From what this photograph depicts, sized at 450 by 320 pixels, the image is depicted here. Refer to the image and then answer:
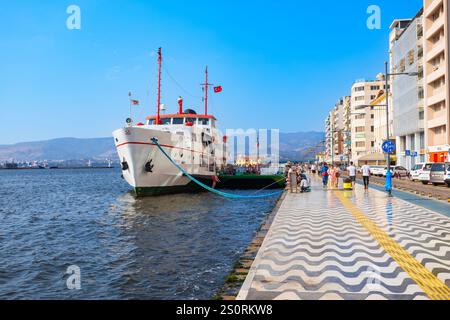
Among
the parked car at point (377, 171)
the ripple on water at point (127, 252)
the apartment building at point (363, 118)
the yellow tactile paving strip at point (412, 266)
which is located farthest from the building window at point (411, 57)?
the yellow tactile paving strip at point (412, 266)

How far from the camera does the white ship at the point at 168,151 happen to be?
2553 centimetres

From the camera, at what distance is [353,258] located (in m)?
7.65

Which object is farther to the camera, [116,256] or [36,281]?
[116,256]

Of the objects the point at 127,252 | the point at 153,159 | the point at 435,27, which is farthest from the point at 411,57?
the point at 127,252

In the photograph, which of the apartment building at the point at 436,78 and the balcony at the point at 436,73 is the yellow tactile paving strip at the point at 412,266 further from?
the balcony at the point at 436,73

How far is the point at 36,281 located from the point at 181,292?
371 centimetres

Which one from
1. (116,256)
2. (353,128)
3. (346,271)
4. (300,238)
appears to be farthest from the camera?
(353,128)

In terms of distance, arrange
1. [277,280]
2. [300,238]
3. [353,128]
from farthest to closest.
A: 1. [353,128]
2. [300,238]
3. [277,280]

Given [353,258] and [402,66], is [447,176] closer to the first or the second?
[353,258]

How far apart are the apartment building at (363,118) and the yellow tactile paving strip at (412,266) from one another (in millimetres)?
89940

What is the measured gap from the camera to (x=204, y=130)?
111 ft

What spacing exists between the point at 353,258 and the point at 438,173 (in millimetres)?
25249

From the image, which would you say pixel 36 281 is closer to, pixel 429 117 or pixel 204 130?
pixel 204 130

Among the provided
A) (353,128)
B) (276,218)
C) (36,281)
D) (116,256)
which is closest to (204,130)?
(276,218)
